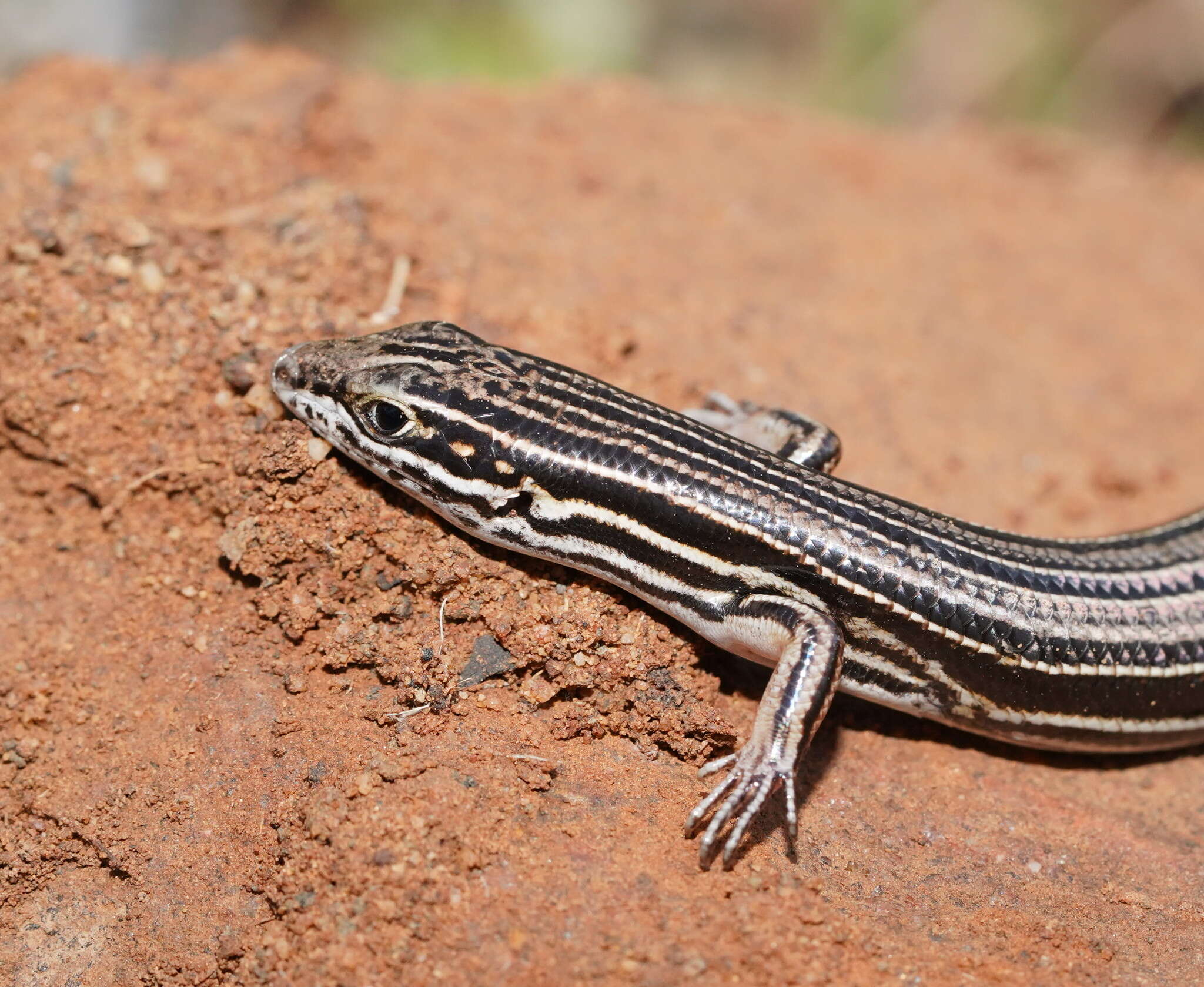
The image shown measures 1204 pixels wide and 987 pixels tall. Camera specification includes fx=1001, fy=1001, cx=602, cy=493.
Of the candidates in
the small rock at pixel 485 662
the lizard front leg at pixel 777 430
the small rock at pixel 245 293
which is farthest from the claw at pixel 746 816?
the small rock at pixel 245 293

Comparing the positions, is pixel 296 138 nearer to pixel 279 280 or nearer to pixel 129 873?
pixel 279 280

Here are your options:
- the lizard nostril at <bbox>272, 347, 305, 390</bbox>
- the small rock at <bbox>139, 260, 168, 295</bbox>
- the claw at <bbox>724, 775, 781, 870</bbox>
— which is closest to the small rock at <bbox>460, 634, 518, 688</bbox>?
the claw at <bbox>724, 775, 781, 870</bbox>

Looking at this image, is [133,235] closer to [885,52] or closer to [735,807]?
[735,807]

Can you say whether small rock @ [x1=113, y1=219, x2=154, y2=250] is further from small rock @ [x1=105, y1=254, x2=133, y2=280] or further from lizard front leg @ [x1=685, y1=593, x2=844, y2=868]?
lizard front leg @ [x1=685, y1=593, x2=844, y2=868]

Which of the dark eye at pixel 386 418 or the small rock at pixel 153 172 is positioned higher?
the small rock at pixel 153 172

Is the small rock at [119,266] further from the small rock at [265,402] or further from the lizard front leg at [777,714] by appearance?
the lizard front leg at [777,714]
